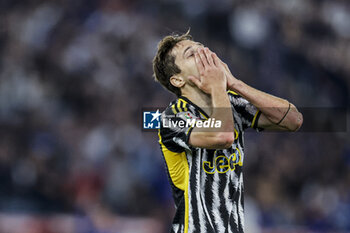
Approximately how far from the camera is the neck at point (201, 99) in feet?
10.6

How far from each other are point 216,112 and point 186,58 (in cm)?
57

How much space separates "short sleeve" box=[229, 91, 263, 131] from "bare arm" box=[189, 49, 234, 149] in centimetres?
30

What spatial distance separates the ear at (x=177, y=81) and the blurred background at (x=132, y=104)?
387 centimetres

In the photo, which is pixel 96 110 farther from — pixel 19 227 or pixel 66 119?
pixel 19 227

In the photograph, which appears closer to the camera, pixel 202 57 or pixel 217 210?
pixel 217 210

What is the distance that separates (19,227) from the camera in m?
6.72

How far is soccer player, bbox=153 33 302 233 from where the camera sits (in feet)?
9.84

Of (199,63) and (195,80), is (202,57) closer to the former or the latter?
(199,63)

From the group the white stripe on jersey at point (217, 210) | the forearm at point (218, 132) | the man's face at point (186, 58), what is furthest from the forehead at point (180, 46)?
the white stripe on jersey at point (217, 210)

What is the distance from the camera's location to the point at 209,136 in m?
2.90

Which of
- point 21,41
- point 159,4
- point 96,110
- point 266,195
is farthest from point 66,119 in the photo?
point 266,195

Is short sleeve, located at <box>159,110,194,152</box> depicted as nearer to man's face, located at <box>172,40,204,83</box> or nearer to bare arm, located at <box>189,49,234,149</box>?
bare arm, located at <box>189,49,234,149</box>

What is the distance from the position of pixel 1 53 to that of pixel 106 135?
8.14 ft

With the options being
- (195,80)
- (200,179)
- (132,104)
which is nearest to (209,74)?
(195,80)
